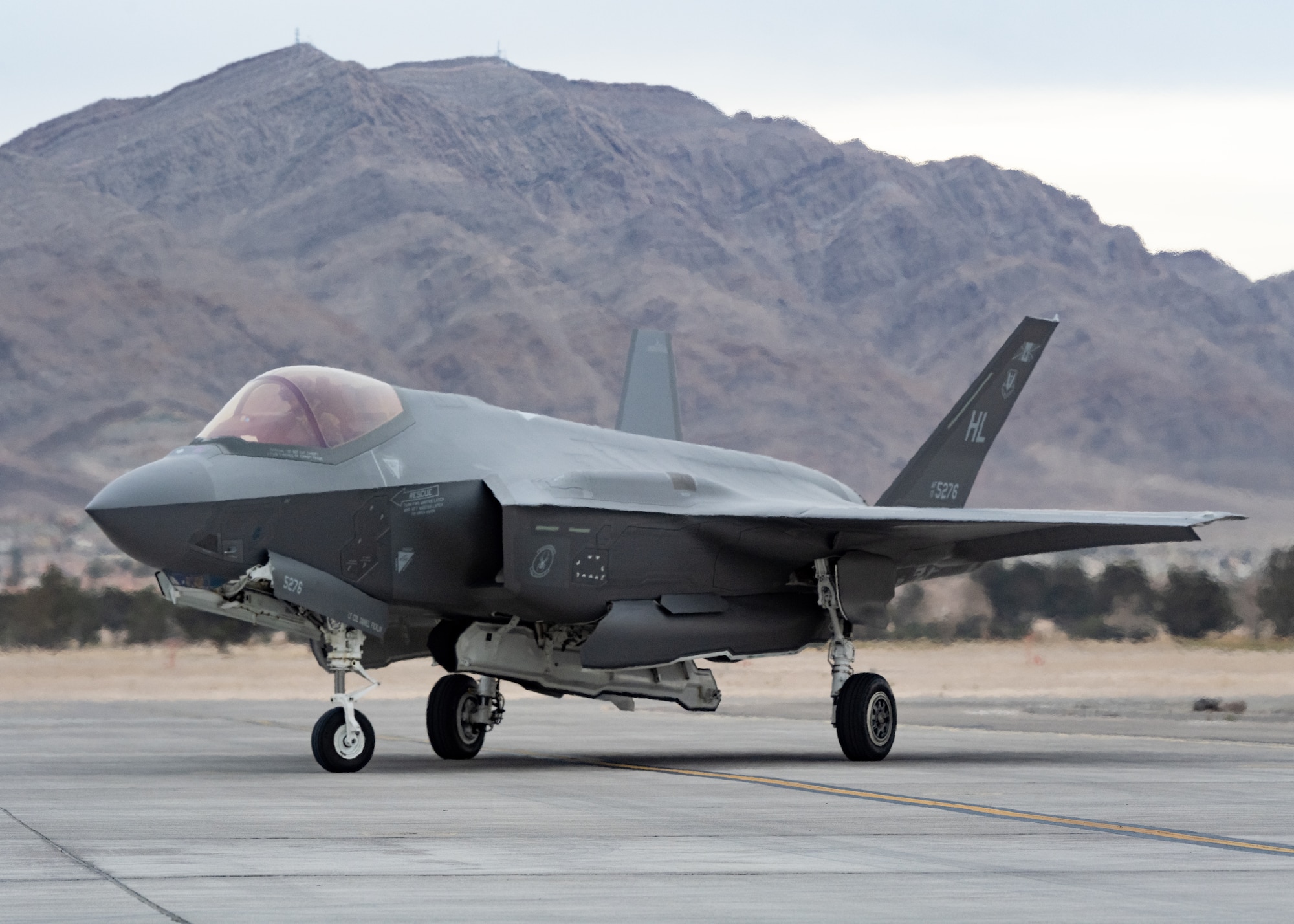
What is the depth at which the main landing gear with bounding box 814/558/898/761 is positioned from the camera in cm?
1758

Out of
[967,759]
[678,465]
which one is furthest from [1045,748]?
[678,465]

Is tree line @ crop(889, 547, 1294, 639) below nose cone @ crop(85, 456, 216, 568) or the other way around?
below

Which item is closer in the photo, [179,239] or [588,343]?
[588,343]

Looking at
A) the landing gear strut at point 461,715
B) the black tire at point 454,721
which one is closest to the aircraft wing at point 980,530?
the landing gear strut at point 461,715

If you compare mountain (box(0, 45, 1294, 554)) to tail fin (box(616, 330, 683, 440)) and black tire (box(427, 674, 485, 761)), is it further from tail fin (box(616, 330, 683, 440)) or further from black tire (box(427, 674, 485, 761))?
black tire (box(427, 674, 485, 761))

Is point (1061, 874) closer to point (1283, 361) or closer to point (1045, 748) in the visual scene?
point (1045, 748)

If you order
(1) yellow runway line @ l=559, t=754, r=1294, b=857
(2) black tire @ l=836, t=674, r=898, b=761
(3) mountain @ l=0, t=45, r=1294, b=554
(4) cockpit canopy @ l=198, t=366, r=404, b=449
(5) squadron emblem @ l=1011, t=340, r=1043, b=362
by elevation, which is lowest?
(1) yellow runway line @ l=559, t=754, r=1294, b=857

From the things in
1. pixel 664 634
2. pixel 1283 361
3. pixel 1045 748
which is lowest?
pixel 1045 748

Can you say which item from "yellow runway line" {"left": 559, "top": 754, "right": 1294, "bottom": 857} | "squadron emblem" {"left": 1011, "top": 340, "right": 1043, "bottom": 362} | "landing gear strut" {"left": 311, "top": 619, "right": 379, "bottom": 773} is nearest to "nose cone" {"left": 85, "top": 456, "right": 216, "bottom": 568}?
"landing gear strut" {"left": 311, "top": 619, "right": 379, "bottom": 773}

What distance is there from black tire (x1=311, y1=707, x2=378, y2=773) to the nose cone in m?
1.88

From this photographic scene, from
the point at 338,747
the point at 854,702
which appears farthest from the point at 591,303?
the point at 338,747

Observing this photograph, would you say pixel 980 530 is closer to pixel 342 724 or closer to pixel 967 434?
pixel 967 434

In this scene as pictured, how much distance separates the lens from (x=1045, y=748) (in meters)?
19.9

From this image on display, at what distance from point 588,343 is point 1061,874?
151792 millimetres
